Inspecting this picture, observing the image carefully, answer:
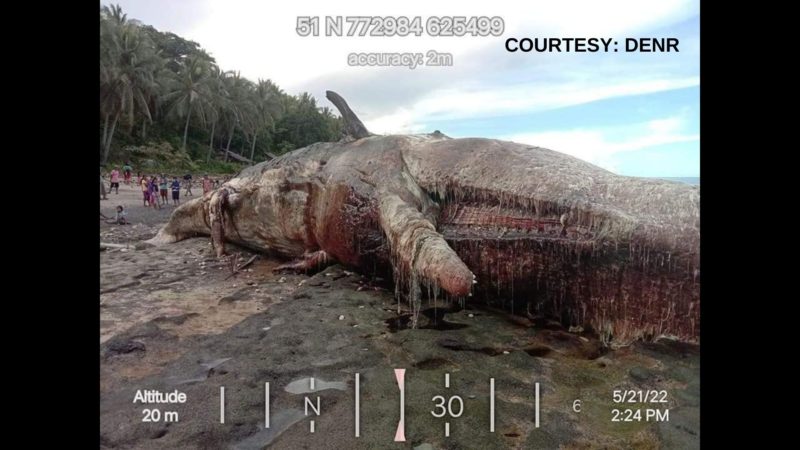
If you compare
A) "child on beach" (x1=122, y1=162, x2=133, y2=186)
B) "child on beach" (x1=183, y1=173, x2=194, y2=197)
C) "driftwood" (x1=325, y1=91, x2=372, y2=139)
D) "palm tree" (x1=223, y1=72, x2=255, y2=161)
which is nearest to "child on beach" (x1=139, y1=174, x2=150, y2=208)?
"child on beach" (x1=122, y1=162, x2=133, y2=186)

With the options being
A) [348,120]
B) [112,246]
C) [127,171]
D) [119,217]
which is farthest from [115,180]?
[348,120]

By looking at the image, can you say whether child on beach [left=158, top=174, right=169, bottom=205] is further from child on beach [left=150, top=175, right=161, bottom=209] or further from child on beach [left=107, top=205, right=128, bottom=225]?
child on beach [left=107, top=205, right=128, bottom=225]

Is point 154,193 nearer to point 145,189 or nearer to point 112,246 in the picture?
point 145,189

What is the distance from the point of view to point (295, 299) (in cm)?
388

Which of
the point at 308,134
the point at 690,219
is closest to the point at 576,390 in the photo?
the point at 690,219

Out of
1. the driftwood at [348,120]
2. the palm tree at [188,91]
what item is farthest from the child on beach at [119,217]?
the driftwood at [348,120]

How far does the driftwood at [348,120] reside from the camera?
356cm

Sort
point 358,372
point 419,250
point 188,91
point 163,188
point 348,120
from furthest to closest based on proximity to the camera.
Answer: point 163,188
point 348,120
point 188,91
point 419,250
point 358,372

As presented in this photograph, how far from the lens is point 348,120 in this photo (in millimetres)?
4285

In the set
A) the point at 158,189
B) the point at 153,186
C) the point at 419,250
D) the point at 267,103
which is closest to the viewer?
the point at 419,250

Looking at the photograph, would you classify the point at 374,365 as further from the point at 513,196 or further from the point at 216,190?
the point at 216,190

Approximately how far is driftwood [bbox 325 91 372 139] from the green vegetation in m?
0.12

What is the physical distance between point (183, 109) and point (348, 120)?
4.94 feet
